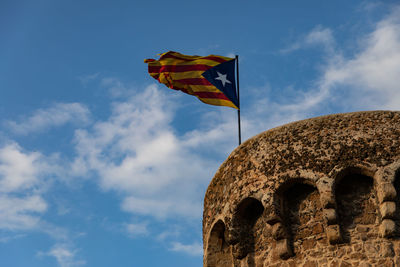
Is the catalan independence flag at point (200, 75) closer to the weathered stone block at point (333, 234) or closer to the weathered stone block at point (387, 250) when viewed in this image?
the weathered stone block at point (333, 234)

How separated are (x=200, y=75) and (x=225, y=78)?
664mm

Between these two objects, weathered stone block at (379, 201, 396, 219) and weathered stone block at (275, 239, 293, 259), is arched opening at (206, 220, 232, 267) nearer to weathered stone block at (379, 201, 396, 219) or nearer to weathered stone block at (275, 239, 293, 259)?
weathered stone block at (275, 239, 293, 259)

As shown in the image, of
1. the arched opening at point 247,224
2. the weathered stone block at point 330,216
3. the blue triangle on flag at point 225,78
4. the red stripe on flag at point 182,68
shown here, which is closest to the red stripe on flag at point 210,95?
the blue triangle on flag at point 225,78

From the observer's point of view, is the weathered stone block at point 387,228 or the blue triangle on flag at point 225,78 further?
the blue triangle on flag at point 225,78

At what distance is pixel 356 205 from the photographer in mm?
10141

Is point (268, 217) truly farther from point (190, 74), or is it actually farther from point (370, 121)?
point (190, 74)

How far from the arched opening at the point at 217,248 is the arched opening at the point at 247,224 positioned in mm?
643

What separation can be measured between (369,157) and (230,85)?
6.03 m

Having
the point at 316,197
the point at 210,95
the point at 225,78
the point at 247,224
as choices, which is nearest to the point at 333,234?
the point at 316,197

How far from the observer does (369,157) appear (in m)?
10.2

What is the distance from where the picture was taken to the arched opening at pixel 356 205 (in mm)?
9898

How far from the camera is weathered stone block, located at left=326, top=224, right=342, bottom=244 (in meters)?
9.81

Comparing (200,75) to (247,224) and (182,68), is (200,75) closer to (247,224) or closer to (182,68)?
(182,68)

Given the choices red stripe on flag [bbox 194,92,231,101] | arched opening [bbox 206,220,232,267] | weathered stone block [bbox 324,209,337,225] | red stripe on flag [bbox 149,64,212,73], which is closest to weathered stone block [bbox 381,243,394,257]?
weathered stone block [bbox 324,209,337,225]
